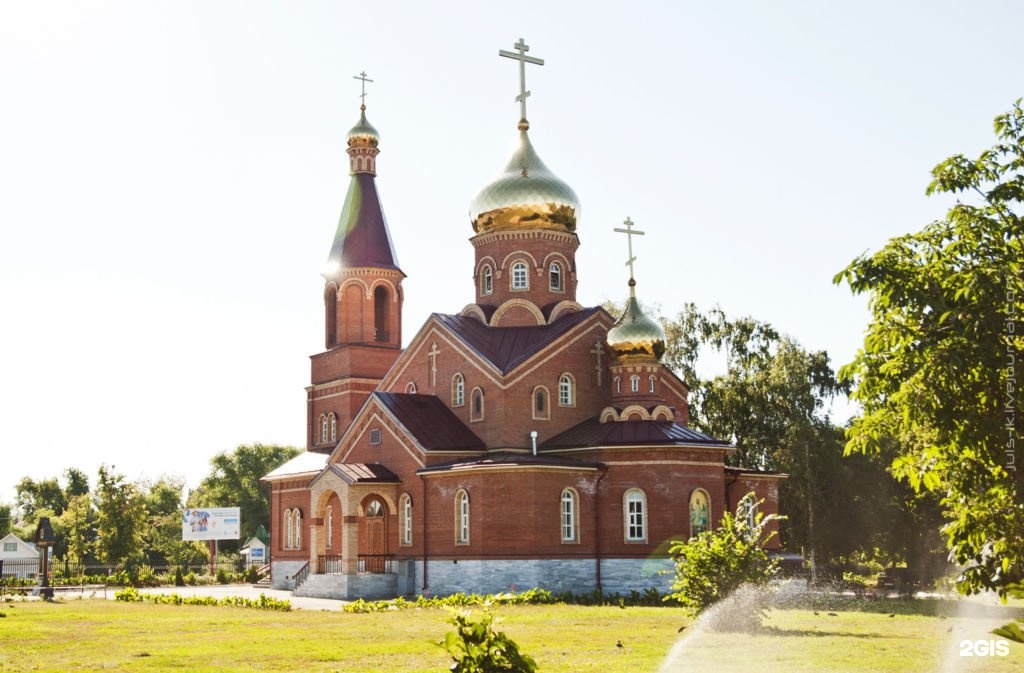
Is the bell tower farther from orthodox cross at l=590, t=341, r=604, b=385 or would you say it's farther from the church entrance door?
orthodox cross at l=590, t=341, r=604, b=385

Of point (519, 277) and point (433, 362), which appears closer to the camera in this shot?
point (433, 362)

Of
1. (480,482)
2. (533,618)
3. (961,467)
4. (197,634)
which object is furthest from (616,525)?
(961,467)

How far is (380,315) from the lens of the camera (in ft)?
135

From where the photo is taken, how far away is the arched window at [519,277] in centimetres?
3506

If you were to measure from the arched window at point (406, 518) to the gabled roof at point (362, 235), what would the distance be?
1141cm

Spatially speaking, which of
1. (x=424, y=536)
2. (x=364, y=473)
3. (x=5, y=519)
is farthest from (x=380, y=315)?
(x=5, y=519)

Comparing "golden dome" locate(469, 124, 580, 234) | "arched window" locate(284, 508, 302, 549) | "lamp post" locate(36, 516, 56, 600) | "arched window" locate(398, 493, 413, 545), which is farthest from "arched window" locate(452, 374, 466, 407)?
"lamp post" locate(36, 516, 56, 600)

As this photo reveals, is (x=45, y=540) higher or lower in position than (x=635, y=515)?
lower

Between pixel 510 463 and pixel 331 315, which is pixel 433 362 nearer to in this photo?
pixel 510 463

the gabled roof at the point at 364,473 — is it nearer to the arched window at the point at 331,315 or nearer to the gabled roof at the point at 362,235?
the arched window at the point at 331,315

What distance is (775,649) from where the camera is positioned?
583 inches

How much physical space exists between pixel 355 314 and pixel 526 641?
986 inches

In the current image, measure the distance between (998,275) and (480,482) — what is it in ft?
71.5

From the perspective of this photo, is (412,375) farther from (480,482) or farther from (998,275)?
(998,275)
